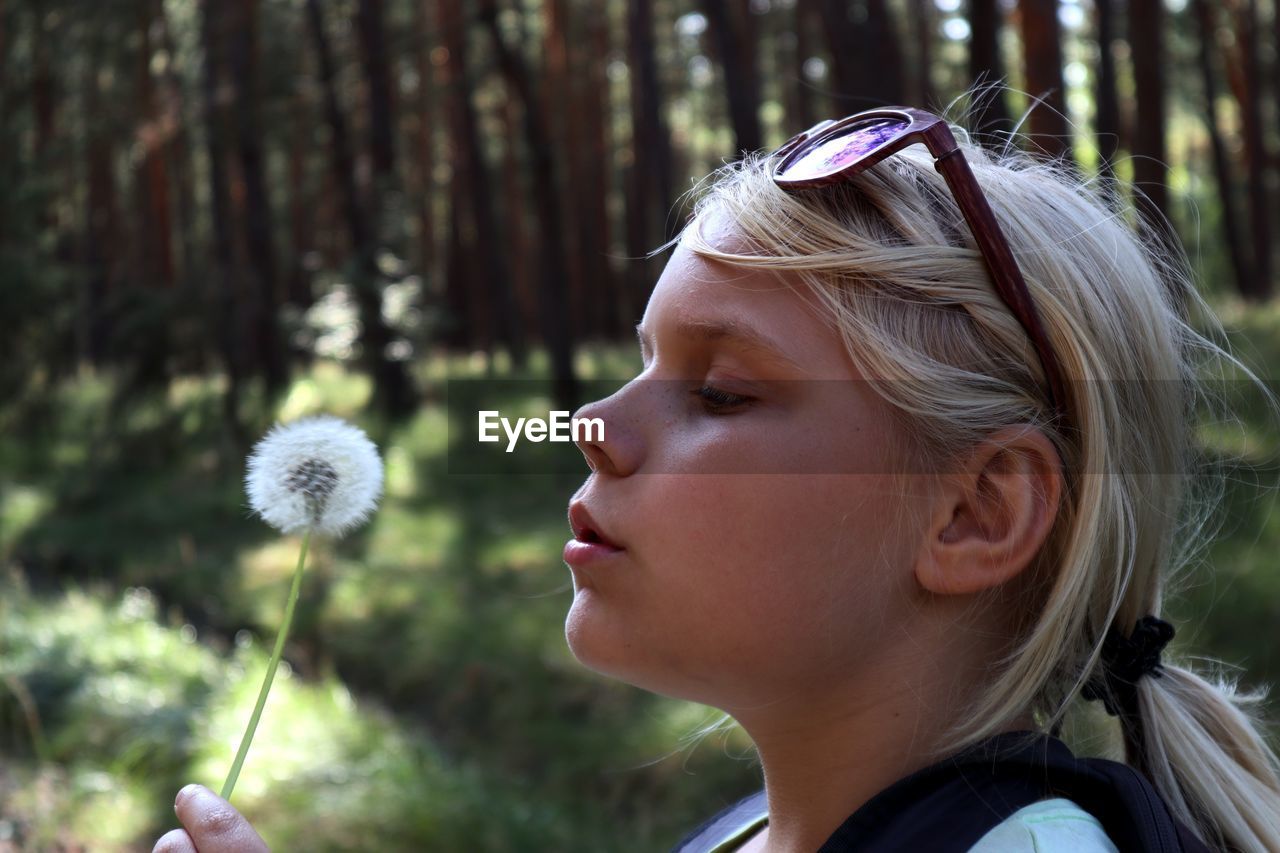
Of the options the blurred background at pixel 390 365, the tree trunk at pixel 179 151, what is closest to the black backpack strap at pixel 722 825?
the blurred background at pixel 390 365

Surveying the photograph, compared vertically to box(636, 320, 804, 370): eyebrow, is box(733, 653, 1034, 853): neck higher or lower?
lower

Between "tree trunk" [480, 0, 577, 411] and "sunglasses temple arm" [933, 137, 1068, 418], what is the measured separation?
33.3ft

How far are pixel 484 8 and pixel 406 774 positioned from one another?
26.2 feet

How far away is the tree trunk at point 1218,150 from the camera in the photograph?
1638cm

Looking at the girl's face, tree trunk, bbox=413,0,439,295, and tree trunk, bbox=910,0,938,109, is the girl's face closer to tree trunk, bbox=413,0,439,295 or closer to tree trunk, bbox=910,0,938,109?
tree trunk, bbox=413,0,439,295

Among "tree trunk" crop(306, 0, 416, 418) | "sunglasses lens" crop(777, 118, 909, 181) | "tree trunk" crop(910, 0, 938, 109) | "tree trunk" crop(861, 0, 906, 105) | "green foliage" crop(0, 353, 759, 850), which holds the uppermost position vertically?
"tree trunk" crop(910, 0, 938, 109)

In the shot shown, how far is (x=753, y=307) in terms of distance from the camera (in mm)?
1300

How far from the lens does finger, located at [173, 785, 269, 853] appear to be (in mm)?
1192

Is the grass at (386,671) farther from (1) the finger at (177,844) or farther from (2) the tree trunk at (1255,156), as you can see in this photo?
(2) the tree trunk at (1255,156)

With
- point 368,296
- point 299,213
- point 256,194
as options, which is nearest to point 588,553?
point 368,296

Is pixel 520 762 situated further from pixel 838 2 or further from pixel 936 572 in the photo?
pixel 936 572

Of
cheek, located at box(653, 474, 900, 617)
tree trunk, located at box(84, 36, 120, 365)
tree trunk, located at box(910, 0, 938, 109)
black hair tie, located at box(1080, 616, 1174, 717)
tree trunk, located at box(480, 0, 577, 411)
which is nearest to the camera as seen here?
cheek, located at box(653, 474, 900, 617)

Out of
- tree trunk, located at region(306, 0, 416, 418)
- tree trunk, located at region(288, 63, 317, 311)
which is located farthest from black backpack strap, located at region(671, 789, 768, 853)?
tree trunk, located at region(288, 63, 317, 311)

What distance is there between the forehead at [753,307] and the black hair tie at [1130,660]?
0.45m
